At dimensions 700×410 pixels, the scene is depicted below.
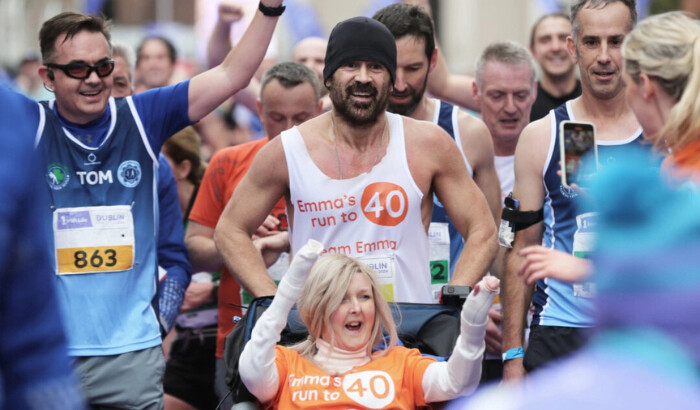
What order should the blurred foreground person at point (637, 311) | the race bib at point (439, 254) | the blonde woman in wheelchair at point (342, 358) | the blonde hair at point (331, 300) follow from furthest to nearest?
the race bib at point (439, 254) < the blonde hair at point (331, 300) < the blonde woman in wheelchair at point (342, 358) < the blurred foreground person at point (637, 311)

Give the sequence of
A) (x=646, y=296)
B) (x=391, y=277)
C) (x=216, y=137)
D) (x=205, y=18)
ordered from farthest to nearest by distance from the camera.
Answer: (x=205, y=18)
(x=216, y=137)
(x=391, y=277)
(x=646, y=296)

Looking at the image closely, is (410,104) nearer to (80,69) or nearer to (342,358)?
(80,69)

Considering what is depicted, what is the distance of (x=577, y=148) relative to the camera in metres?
4.85

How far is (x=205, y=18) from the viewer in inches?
480

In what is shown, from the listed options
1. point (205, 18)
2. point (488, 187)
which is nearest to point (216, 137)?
point (205, 18)

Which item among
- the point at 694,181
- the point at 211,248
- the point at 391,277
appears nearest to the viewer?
the point at 694,181

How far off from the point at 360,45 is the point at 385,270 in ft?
3.25

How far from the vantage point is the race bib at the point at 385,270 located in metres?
4.93

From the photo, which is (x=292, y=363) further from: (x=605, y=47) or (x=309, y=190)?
(x=605, y=47)

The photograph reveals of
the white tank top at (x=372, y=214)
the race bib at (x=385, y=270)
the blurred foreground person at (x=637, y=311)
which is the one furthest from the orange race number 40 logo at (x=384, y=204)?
the blurred foreground person at (x=637, y=311)

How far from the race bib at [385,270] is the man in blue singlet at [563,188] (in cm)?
60

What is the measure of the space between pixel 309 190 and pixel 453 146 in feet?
2.26

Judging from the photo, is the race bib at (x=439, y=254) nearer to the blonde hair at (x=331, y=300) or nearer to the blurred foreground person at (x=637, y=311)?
the blonde hair at (x=331, y=300)

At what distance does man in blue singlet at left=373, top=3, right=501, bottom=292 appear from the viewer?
5895mm
